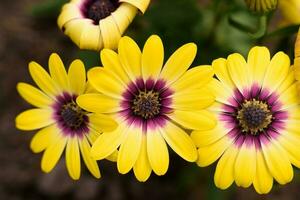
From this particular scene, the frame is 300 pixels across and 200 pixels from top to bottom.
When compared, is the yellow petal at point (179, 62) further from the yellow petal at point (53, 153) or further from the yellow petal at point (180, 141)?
the yellow petal at point (53, 153)

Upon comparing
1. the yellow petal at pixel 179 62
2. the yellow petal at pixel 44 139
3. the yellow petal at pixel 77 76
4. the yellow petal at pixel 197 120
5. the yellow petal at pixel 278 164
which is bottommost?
the yellow petal at pixel 278 164

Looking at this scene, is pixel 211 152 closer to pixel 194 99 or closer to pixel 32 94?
pixel 194 99

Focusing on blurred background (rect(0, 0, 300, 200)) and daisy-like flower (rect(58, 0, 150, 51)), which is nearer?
daisy-like flower (rect(58, 0, 150, 51))

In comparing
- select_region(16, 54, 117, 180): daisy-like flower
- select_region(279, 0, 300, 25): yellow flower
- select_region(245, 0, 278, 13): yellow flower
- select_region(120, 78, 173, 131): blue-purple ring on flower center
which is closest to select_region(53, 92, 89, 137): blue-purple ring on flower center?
select_region(16, 54, 117, 180): daisy-like flower

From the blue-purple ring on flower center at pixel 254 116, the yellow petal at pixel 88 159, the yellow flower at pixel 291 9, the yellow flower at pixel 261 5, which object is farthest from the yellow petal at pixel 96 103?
Result: the yellow flower at pixel 291 9

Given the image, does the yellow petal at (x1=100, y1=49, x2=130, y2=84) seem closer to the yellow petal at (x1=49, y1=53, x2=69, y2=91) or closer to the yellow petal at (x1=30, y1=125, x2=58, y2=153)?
the yellow petal at (x1=49, y1=53, x2=69, y2=91)

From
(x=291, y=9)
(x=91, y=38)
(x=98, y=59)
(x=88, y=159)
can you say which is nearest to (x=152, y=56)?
(x=91, y=38)
